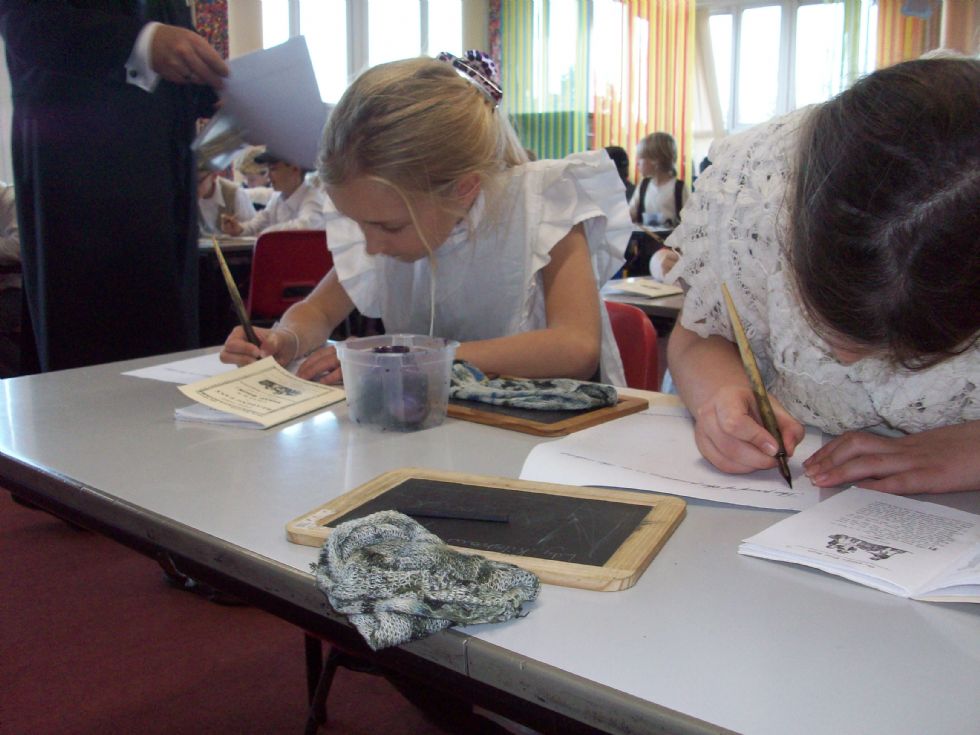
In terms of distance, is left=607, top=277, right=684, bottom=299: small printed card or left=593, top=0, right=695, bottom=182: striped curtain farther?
left=593, top=0, right=695, bottom=182: striped curtain

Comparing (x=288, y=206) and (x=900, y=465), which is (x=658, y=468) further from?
(x=288, y=206)

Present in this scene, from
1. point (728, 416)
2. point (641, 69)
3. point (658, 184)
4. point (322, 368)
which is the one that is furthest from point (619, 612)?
point (641, 69)

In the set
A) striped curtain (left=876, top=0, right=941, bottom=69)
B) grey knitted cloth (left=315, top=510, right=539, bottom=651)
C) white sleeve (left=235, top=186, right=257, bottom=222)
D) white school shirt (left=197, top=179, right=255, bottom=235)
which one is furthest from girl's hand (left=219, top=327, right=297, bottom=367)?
striped curtain (left=876, top=0, right=941, bottom=69)

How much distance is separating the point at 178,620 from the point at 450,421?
1.04m

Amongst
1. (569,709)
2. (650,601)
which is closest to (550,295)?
(650,601)

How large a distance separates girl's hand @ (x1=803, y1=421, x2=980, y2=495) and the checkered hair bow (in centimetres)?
87

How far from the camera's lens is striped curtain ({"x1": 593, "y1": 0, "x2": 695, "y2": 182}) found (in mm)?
8609

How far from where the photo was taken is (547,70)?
8.48m

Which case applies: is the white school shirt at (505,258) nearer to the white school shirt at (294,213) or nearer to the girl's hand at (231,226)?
the white school shirt at (294,213)

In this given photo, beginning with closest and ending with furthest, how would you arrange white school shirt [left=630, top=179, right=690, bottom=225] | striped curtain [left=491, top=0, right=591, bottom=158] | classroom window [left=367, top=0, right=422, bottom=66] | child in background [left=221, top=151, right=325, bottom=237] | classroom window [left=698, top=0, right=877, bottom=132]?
1. child in background [left=221, top=151, right=325, bottom=237]
2. white school shirt [left=630, top=179, right=690, bottom=225]
3. classroom window [left=367, top=0, right=422, bottom=66]
4. striped curtain [left=491, top=0, right=591, bottom=158]
5. classroom window [left=698, top=0, right=877, bottom=132]

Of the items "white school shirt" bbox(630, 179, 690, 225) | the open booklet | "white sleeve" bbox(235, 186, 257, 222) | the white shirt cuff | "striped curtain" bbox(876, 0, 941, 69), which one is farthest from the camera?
"striped curtain" bbox(876, 0, 941, 69)

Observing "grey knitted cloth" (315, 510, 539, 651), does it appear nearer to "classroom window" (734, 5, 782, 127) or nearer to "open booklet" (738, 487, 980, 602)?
"open booklet" (738, 487, 980, 602)

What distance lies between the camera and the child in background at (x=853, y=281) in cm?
63

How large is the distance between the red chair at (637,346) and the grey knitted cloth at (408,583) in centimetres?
90
